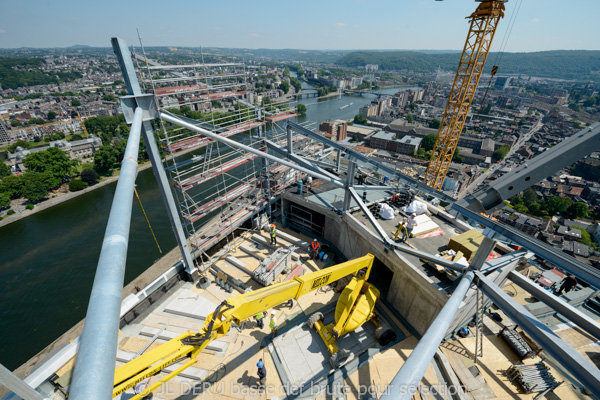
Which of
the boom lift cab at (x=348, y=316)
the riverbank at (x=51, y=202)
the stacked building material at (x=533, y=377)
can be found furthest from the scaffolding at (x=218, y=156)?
the riverbank at (x=51, y=202)

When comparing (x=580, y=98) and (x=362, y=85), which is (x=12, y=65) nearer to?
(x=362, y=85)

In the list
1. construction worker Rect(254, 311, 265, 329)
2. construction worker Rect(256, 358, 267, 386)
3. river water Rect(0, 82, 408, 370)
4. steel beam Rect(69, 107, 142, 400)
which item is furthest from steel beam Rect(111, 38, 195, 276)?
Result: river water Rect(0, 82, 408, 370)

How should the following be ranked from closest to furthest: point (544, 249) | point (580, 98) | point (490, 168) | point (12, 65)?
point (544, 249) → point (490, 168) → point (580, 98) → point (12, 65)

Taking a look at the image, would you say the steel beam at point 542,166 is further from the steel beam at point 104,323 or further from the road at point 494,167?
the road at point 494,167

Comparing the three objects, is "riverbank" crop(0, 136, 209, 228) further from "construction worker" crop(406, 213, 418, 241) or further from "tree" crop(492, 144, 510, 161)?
"tree" crop(492, 144, 510, 161)

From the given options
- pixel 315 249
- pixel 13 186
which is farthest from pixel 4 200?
pixel 315 249

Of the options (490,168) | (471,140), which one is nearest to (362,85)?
(471,140)

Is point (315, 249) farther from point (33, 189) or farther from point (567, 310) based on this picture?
point (33, 189)
